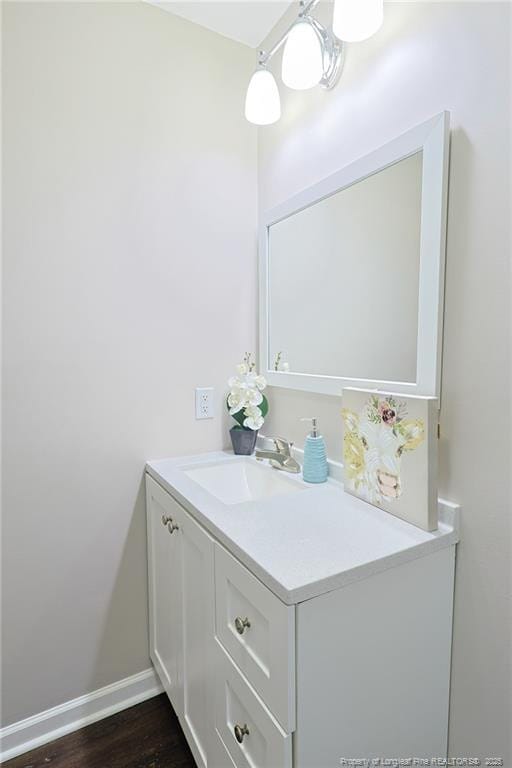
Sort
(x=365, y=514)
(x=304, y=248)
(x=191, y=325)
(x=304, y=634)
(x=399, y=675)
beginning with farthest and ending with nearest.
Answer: (x=191, y=325)
(x=304, y=248)
(x=365, y=514)
(x=399, y=675)
(x=304, y=634)

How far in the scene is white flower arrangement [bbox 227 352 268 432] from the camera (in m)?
1.54

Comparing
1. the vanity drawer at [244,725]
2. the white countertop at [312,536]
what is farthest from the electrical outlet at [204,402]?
the vanity drawer at [244,725]

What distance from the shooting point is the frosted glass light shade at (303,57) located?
1170 millimetres

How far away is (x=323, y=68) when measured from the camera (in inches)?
49.3

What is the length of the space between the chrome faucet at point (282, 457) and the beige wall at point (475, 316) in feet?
1.75

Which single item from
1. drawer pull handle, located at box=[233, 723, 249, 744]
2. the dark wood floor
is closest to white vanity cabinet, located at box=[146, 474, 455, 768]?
drawer pull handle, located at box=[233, 723, 249, 744]

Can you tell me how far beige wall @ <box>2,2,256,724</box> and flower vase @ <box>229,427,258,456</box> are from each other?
0.11 meters

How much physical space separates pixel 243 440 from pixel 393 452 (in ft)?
2.34

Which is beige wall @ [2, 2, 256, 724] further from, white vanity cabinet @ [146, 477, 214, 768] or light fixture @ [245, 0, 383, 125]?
light fixture @ [245, 0, 383, 125]

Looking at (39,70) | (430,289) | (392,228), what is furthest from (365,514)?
(39,70)

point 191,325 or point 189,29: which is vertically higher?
point 189,29

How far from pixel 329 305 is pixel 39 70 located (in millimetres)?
1184

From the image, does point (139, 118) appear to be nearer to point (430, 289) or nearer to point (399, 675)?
point (430, 289)

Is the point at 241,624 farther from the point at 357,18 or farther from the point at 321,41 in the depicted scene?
the point at 321,41
